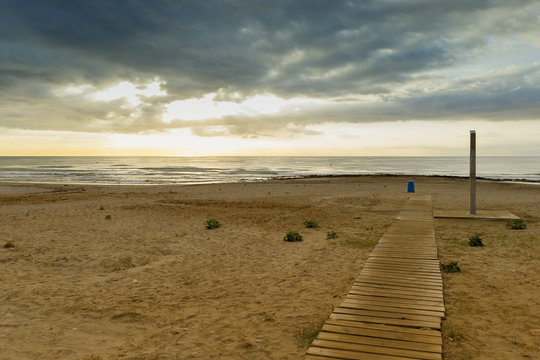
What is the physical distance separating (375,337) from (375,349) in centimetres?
35

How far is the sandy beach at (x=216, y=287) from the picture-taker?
5.09m

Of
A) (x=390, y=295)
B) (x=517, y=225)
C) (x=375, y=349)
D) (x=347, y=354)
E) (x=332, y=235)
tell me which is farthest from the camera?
(x=517, y=225)

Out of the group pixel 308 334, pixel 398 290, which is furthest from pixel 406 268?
pixel 308 334

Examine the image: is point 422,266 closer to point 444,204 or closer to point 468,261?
point 468,261

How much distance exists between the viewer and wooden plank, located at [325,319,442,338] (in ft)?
15.9

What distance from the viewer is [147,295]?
23.6 feet

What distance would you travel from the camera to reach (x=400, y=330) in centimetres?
508

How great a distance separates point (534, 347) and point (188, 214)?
15230mm

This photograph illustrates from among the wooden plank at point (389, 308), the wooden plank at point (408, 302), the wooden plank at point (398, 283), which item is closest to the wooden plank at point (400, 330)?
the wooden plank at point (389, 308)

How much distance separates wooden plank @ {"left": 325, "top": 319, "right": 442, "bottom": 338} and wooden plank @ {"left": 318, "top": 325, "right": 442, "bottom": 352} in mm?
31

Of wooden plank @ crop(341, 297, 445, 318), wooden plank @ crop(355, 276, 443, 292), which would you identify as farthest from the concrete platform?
wooden plank @ crop(341, 297, 445, 318)

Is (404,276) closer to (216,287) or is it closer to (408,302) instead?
(408,302)

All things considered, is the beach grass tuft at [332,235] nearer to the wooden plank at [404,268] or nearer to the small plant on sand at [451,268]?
the wooden plank at [404,268]

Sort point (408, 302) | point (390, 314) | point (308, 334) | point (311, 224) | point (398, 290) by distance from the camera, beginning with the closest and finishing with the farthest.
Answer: point (308, 334) < point (390, 314) < point (408, 302) < point (398, 290) < point (311, 224)
